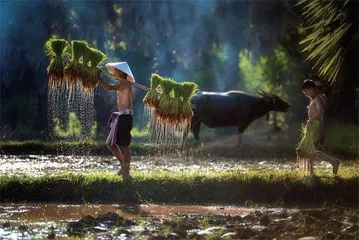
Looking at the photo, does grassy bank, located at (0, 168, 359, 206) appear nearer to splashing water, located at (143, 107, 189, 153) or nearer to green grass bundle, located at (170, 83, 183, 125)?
splashing water, located at (143, 107, 189, 153)

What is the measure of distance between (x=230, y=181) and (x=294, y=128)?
478 inches

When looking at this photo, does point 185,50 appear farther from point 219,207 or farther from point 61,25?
point 219,207

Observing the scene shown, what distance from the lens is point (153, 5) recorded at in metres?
19.9

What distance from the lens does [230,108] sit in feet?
61.0

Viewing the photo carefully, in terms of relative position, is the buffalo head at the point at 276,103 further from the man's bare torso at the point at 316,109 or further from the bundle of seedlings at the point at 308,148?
the bundle of seedlings at the point at 308,148

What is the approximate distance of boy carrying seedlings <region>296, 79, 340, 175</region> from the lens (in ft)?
32.5

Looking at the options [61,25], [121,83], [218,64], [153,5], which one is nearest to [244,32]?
[153,5]

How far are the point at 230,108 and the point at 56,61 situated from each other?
9840 mm

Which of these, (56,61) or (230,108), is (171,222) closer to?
(56,61)

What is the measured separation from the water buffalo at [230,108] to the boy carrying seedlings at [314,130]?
7.77 metres

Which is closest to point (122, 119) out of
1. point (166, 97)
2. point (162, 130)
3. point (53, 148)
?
point (162, 130)

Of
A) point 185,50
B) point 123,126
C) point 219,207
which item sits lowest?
point 219,207

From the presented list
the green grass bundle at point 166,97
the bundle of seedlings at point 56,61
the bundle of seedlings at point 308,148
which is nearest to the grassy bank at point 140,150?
the bundle of seedlings at point 308,148

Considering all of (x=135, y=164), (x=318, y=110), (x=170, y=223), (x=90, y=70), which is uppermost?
(x=90, y=70)
